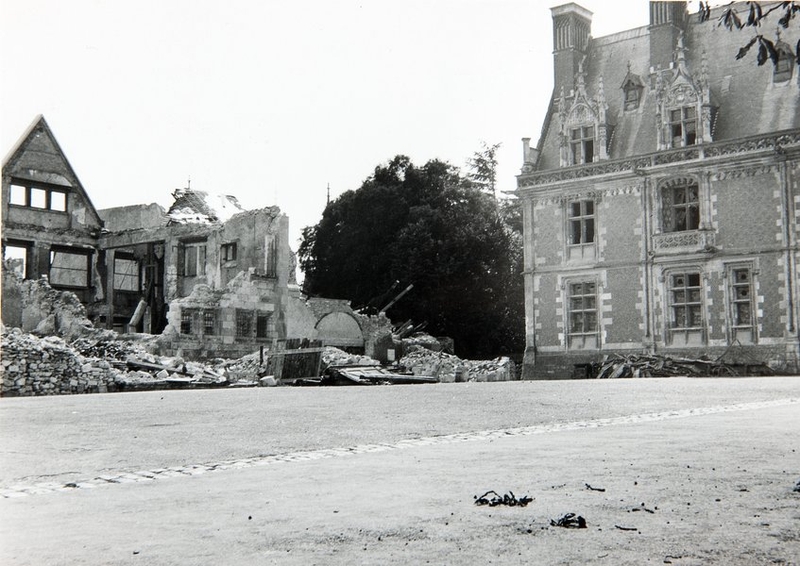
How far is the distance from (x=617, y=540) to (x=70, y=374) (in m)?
23.8

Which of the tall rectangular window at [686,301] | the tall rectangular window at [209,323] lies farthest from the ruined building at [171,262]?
the tall rectangular window at [686,301]

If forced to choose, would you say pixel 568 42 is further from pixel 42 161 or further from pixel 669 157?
pixel 42 161

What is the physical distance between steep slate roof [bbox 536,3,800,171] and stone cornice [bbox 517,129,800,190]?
19.6 inches

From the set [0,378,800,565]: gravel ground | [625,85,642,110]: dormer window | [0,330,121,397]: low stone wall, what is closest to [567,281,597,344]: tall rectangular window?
[625,85,642,110]: dormer window

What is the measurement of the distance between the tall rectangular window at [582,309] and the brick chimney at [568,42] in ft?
30.5

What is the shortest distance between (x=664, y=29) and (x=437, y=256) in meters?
20.4

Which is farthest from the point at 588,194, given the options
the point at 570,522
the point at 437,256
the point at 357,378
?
the point at 570,522

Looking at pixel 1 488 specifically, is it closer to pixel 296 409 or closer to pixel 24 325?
pixel 296 409

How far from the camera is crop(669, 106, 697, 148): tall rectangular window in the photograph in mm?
34250

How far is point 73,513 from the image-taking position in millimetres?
6652

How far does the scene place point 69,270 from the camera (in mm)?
52531

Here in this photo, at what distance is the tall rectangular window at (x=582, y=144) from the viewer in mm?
37312

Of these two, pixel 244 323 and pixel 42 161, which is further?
pixel 42 161

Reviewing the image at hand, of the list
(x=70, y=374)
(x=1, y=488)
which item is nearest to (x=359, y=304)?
(x=70, y=374)
